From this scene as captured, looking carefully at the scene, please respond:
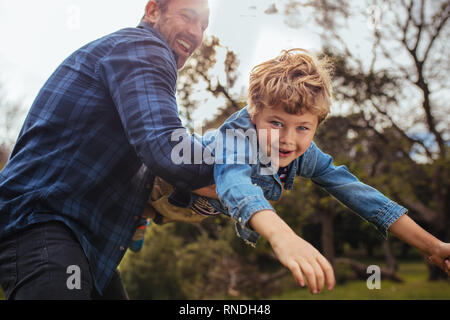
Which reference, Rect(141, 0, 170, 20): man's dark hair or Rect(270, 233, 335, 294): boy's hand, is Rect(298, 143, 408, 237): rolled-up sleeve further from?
Rect(141, 0, 170, 20): man's dark hair

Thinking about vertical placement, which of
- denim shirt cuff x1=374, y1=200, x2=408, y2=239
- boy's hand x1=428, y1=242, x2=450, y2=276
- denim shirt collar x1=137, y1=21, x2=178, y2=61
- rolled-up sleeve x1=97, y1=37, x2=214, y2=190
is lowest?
boy's hand x1=428, y1=242, x2=450, y2=276

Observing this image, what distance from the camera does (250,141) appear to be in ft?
4.98

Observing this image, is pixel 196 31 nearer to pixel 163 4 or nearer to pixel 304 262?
pixel 163 4

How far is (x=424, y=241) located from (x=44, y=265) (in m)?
1.43

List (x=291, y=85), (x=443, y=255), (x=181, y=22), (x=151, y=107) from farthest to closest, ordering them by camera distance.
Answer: (x=181, y=22) < (x=291, y=85) < (x=443, y=255) < (x=151, y=107)

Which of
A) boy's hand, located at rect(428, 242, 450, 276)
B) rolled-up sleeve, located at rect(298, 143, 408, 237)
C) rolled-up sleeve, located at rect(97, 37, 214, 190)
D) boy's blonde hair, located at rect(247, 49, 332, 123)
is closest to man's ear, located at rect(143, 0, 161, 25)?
rolled-up sleeve, located at rect(97, 37, 214, 190)

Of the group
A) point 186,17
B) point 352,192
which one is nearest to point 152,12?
point 186,17

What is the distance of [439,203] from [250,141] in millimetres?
8238

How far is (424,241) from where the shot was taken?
4.88 ft

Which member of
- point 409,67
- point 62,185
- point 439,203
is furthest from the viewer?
point 439,203

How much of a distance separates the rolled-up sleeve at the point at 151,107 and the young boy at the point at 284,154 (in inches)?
5.1

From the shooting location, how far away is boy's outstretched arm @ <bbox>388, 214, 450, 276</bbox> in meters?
1.45

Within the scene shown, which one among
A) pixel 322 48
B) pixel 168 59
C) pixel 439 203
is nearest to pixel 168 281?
pixel 322 48

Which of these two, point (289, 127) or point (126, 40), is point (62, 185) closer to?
point (126, 40)
